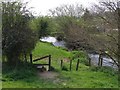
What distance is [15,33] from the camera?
12.8 metres

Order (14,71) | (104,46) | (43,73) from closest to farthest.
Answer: (14,71) → (43,73) → (104,46)

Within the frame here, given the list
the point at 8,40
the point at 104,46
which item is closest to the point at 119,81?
the point at 104,46

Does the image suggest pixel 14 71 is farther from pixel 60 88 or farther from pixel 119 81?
pixel 119 81

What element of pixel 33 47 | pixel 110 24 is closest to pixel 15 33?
pixel 33 47

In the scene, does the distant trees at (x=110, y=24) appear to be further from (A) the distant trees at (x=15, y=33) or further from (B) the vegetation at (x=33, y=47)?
(A) the distant trees at (x=15, y=33)

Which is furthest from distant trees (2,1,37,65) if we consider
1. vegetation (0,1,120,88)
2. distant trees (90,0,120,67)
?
distant trees (90,0,120,67)

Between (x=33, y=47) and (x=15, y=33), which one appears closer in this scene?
(x=15, y=33)

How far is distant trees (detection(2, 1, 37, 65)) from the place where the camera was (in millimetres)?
12797

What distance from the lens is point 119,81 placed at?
11.8m

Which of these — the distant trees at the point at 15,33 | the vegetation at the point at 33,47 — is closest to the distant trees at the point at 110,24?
the vegetation at the point at 33,47

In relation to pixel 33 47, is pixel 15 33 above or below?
above

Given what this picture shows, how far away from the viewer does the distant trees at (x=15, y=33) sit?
12797mm

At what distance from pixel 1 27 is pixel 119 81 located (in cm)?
669

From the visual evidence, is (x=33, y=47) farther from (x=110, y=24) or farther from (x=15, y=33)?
(x=110, y=24)
